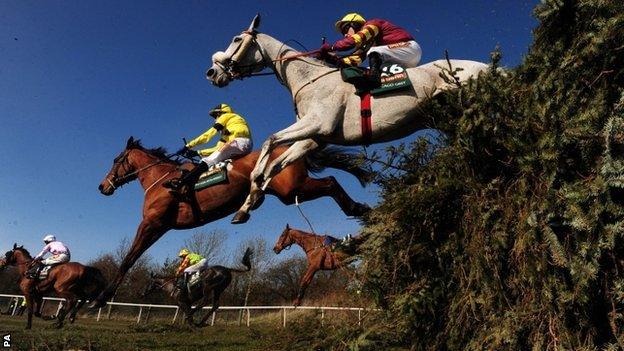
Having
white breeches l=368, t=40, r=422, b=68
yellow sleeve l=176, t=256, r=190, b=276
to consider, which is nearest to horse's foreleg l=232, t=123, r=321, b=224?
white breeches l=368, t=40, r=422, b=68

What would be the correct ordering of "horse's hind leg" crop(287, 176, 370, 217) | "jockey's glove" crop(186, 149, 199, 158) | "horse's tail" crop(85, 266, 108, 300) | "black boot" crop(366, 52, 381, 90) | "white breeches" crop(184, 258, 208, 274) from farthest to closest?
"white breeches" crop(184, 258, 208, 274) → "horse's tail" crop(85, 266, 108, 300) → "jockey's glove" crop(186, 149, 199, 158) → "horse's hind leg" crop(287, 176, 370, 217) → "black boot" crop(366, 52, 381, 90)

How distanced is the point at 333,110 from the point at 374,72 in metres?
0.52

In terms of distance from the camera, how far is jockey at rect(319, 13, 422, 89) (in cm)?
446

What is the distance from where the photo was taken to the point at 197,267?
617 inches

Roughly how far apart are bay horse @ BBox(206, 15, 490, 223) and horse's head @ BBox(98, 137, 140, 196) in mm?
5499

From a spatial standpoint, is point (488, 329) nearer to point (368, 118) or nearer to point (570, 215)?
point (570, 215)

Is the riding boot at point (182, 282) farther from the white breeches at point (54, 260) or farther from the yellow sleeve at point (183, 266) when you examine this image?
the white breeches at point (54, 260)

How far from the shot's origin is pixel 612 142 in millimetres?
2207

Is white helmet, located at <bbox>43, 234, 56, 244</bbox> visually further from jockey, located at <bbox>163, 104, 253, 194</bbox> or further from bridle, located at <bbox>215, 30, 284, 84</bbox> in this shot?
bridle, located at <bbox>215, 30, 284, 84</bbox>

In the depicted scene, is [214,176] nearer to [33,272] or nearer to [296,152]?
[296,152]

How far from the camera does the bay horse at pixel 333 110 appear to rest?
167 inches

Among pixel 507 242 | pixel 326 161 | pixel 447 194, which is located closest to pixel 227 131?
pixel 326 161

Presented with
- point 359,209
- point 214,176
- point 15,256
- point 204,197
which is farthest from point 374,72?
point 15,256

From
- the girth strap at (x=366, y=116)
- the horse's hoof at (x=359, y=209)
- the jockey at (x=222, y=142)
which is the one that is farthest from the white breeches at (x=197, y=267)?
the girth strap at (x=366, y=116)
